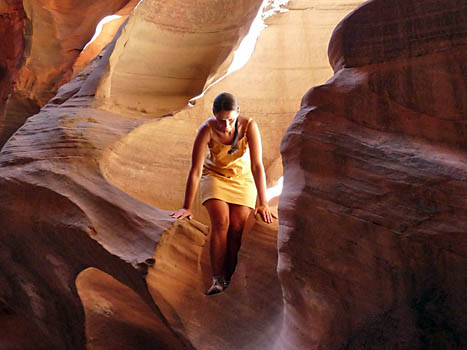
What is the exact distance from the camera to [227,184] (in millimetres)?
3516

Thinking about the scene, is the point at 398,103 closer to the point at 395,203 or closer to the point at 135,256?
the point at 395,203

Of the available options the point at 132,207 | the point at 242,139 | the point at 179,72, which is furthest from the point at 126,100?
the point at 242,139

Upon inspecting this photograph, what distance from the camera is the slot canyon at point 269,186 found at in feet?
7.00

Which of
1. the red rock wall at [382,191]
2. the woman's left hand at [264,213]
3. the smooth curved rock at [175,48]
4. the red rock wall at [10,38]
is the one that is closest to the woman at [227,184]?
the woman's left hand at [264,213]

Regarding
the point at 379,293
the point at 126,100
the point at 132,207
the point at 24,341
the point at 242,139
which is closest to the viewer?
the point at 379,293

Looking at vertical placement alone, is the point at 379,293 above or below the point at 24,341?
above

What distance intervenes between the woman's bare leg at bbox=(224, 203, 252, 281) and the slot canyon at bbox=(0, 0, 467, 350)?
8 cm

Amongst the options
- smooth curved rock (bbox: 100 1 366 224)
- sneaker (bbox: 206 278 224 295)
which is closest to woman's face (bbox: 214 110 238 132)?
sneaker (bbox: 206 278 224 295)

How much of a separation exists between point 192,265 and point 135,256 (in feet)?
1.54

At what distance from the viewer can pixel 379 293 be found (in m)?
2.15

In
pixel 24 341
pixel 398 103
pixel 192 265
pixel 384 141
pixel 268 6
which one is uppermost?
pixel 268 6

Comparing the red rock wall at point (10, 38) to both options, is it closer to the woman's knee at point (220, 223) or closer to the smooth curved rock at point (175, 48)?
the smooth curved rock at point (175, 48)

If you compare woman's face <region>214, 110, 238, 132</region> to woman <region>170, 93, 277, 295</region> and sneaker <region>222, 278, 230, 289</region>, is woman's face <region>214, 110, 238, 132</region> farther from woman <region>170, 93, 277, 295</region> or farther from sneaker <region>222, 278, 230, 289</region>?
sneaker <region>222, 278, 230, 289</region>

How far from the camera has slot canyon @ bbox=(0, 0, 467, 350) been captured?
7.00ft
